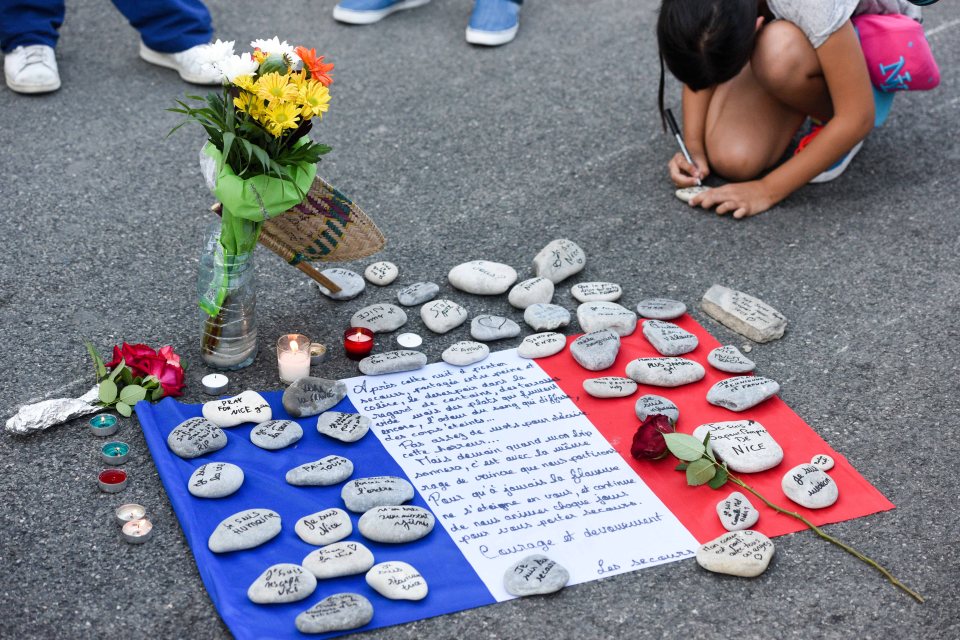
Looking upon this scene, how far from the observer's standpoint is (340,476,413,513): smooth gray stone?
1293mm

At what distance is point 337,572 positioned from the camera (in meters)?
1.19

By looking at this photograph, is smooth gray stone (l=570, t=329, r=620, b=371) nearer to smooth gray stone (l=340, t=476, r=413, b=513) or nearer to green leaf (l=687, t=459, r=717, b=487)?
green leaf (l=687, t=459, r=717, b=487)

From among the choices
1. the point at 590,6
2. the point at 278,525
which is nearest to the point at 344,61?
the point at 590,6

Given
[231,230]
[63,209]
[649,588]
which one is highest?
[231,230]

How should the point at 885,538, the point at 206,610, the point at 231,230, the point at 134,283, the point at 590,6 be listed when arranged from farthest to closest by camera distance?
the point at 590,6
the point at 134,283
the point at 231,230
the point at 885,538
the point at 206,610

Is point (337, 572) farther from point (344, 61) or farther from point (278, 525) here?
point (344, 61)

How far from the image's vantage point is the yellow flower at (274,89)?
4.24ft

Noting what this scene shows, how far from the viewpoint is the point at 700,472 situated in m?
1.34

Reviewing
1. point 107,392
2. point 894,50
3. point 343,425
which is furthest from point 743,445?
point 894,50

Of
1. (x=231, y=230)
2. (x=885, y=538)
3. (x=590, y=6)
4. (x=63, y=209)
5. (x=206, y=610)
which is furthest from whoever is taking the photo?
(x=590, y=6)

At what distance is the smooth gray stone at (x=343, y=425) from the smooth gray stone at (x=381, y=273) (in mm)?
384

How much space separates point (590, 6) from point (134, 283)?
5.65 ft

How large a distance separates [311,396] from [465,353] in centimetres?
26

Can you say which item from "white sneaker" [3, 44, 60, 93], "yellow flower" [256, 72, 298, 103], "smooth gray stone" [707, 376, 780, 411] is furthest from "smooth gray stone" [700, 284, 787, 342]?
"white sneaker" [3, 44, 60, 93]
